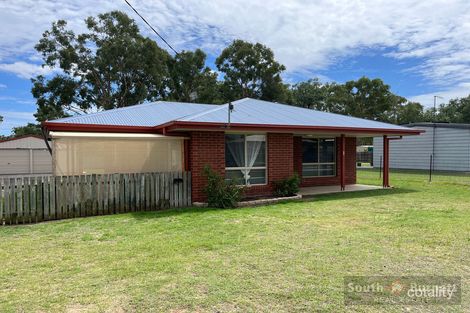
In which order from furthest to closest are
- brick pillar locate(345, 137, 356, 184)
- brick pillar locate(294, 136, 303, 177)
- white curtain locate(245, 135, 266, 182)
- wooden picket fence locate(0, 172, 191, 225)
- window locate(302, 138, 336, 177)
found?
brick pillar locate(345, 137, 356, 184) < window locate(302, 138, 336, 177) < brick pillar locate(294, 136, 303, 177) < white curtain locate(245, 135, 266, 182) < wooden picket fence locate(0, 172, 191, 225)

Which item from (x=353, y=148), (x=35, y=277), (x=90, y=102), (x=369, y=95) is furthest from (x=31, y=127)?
(x=35, y=277)

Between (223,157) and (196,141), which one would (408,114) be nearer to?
(223,157)

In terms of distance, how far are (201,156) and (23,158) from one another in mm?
27214

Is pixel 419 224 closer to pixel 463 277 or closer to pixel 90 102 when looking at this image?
pixel 463 277

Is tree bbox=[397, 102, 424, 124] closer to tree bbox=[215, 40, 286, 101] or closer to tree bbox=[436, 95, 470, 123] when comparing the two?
tree bbox=[436, 95, 470, 123]

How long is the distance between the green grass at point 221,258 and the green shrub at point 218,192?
0.97m

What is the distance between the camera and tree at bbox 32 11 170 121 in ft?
98.5

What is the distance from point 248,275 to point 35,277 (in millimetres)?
2675

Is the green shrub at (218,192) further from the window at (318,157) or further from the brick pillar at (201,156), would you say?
the window at (318,157)

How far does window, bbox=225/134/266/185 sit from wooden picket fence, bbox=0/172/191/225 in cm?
163

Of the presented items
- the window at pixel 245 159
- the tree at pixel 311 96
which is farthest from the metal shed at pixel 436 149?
the tree at pixel 311 96

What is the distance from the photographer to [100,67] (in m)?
30.4

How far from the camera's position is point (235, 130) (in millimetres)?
10531

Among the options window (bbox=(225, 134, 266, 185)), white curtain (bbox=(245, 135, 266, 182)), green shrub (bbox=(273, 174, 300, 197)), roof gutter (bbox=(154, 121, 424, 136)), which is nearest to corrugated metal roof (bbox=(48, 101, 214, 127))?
roof gutter (bbox=(154, 121, 424, 136))
